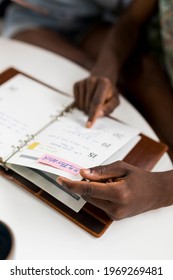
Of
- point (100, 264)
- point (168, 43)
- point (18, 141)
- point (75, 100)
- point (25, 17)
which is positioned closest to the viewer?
point (100, 264)

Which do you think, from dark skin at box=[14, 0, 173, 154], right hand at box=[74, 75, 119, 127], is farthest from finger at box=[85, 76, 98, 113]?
dark skin at box=[14, 0, 173, 154]

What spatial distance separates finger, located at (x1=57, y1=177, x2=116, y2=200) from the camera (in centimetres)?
62

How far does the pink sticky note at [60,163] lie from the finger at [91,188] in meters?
0.03

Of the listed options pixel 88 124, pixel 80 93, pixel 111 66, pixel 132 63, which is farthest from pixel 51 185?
pixel 132 63

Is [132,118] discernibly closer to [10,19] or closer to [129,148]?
[129,148]

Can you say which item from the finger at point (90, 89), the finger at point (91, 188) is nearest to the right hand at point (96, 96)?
the finger at point (90, 89)

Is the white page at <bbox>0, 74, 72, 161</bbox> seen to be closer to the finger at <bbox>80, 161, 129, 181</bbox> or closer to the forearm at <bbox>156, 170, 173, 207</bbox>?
the finger at <bbox>80, 161, 129, 181</bbox>

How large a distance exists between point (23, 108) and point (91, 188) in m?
0.29

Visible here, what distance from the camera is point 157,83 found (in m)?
1.18

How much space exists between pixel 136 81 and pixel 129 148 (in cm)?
47

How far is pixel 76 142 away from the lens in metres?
0.74

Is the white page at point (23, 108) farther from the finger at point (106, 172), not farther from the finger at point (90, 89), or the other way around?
the finger at point (106, 172)

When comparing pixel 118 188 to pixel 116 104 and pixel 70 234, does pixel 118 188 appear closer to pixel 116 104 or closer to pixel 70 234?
pixel 70 234

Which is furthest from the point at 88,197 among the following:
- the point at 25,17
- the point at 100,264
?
the point at 25,17
